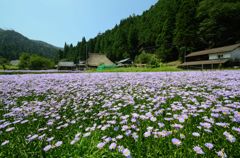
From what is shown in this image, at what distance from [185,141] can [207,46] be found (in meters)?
60.6

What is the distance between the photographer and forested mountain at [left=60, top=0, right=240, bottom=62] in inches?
2000

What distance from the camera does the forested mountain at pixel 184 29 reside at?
5081 centimetres

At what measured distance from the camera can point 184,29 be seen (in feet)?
178

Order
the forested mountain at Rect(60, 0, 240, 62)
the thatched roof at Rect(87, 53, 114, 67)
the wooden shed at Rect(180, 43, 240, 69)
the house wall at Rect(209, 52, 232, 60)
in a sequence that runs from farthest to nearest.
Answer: the thatched roof at Rect(87, 53, 114, 67), the forested mountain at Rect(60, 0, 240, 62), the house wall at Rect(209, 52, 232, 60), the wooden shed at Rect(180, 43, 240, 69)

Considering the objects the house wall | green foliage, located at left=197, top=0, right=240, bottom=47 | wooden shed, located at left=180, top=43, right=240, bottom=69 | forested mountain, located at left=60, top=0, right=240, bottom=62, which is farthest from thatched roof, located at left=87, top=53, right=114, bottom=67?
the house wall

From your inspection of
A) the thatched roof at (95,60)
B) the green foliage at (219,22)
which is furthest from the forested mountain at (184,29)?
the thatched roof at (95,60)

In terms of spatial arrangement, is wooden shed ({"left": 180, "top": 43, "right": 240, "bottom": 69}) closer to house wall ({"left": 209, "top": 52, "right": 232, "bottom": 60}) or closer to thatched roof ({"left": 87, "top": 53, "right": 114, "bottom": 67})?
house wall ({"left": 209, "top": 52, "right": 232, "bottom": 60})

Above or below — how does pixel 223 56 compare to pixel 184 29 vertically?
below

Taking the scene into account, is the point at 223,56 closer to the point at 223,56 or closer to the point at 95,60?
the point at 223,56

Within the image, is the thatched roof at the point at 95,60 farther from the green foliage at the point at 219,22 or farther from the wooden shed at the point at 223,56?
the wooden shed at the point at 223,56

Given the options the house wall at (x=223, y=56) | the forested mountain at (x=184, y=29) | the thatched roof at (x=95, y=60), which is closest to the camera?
the house wall at (x=223, y=56)

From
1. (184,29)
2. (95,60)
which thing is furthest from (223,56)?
(95,60)

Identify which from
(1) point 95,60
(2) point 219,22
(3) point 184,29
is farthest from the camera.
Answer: (1) point 95,60

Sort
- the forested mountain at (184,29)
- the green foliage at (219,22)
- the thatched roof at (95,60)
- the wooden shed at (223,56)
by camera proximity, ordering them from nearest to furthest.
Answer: the wooden shed at (223,56) < the green foliage at (219,22) < the forested mountain at (184,29) < the thatched roof at (95,60)
